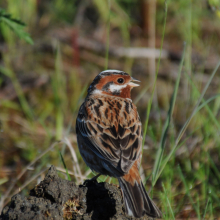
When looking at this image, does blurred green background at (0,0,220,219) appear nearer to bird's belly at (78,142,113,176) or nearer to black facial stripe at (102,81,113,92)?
black facial stripe at (102,81,113,92)

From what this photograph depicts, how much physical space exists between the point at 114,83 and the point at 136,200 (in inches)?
79.7

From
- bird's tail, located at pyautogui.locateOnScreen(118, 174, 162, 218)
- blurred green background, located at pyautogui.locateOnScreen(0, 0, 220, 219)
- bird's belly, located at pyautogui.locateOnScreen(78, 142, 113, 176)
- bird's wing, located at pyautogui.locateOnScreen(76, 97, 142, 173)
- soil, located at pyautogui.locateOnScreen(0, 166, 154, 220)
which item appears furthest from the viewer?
blurred green background, located at pyautogui.locateOnScreen(0, 0, 220, 219)

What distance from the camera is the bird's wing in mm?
3898

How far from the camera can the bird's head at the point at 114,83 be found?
196 inches

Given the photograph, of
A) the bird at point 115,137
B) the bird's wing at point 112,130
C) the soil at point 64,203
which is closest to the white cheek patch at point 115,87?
the bird at point 115,137

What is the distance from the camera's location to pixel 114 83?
502cm

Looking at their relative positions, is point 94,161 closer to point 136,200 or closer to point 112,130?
point 112,130

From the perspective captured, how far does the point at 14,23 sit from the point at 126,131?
1.67 meters

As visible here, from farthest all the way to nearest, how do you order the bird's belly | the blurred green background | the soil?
the blurred green background, the bird's belly, the soil

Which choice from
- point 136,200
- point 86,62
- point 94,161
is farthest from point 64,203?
point 86,62

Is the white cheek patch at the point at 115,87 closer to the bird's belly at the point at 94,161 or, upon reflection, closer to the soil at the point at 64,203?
the bird's belly at the point at 94,161

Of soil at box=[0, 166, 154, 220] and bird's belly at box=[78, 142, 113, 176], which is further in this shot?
bird's belly at box=[78, 142, 113, 176]

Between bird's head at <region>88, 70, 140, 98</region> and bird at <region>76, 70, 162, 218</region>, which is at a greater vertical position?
bird's head at <region>88, 70, 140, 98</region>

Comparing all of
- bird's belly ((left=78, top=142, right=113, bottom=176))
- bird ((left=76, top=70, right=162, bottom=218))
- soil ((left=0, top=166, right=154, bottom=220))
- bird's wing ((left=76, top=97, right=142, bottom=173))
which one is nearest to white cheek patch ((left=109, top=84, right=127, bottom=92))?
bird ((left=76, top=70, right=162, bottom=218))
